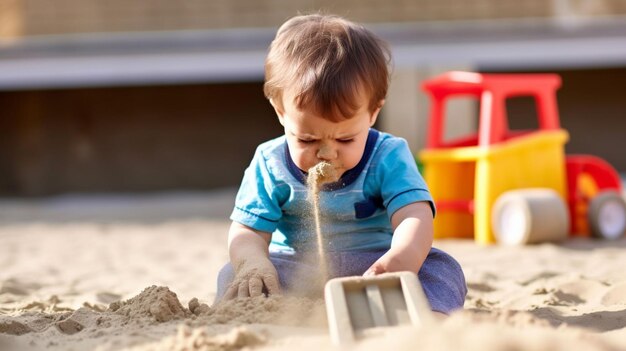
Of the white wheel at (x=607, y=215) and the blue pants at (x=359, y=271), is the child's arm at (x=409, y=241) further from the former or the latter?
the white wheel at (x=607, y=215)

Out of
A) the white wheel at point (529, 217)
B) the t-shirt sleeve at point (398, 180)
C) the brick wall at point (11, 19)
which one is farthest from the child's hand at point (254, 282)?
the brick wall at point (11, 19)

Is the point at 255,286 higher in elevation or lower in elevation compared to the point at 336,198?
lower

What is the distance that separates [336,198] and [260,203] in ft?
0.79

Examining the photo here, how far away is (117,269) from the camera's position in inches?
156

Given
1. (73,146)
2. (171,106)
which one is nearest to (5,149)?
(73,146)

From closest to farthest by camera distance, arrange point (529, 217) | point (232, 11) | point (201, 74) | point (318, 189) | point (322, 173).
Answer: point (322, 173), point (318, 189), point (529, 217), point (201, 74), point (232, 11)

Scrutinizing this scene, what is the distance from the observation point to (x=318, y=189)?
250 cm

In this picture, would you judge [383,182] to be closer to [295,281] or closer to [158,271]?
[295,281]

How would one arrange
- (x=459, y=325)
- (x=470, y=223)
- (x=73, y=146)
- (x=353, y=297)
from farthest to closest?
(x=73, y=146), (x=470, y=223), (x=353, y=297), (x=459, y=325)

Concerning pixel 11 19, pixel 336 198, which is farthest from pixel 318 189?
pixel 11 19

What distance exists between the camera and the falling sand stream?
7.77ft

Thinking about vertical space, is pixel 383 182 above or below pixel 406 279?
above

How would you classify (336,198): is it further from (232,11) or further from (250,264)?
(232,11)

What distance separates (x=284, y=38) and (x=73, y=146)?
6.49 m
